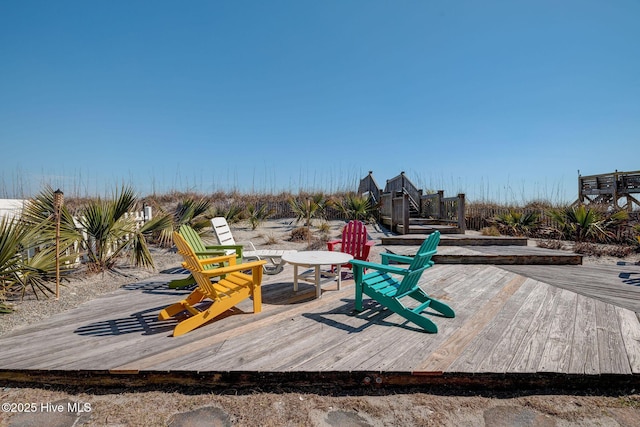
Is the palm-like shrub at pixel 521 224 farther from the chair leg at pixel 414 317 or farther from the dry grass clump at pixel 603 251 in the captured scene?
the chair leg at pixel 414 317

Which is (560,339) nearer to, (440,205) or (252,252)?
(252,252)

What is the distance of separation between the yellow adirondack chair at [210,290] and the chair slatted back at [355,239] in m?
1.89

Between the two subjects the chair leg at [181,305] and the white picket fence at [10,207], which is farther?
the white picket fence at [10,207]

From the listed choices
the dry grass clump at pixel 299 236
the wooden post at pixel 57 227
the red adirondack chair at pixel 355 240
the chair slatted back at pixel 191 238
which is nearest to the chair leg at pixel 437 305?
the red adirondack chair at pixel 355 240

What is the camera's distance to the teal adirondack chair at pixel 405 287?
2.88m

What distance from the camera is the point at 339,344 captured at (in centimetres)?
254

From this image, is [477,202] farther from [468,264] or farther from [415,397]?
[415,397]

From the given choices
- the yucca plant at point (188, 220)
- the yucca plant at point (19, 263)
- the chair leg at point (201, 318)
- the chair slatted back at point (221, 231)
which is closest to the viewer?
the chair leg at point (201, 318)

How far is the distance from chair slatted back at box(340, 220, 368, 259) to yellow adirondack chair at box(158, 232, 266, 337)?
6.21 ft

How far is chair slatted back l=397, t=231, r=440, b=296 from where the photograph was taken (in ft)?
9.56

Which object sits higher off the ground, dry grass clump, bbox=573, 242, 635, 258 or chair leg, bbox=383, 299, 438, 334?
dry grass clump, bbox=573, 242, 635, 258

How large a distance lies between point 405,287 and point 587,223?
8700mm

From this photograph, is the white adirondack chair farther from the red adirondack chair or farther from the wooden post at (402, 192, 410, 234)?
the wooden post at (402, 192, 410, 234)

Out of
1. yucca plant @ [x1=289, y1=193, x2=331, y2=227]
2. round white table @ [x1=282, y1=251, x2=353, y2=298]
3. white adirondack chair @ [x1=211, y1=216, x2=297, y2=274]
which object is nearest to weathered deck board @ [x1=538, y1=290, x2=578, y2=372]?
round white table @ [x1=282, y1=251, x2=353, y2=298]
